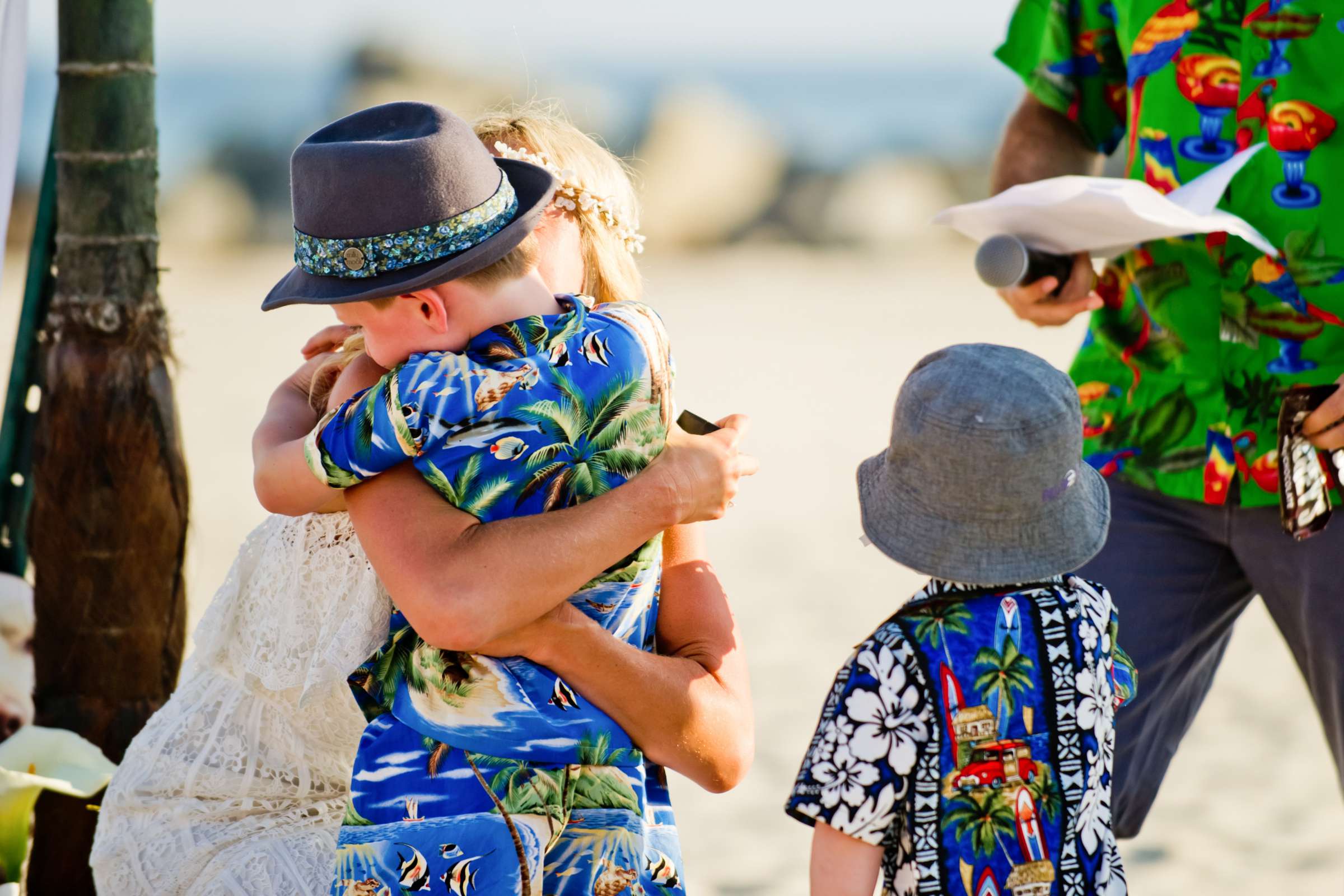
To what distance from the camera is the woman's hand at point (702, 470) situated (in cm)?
177

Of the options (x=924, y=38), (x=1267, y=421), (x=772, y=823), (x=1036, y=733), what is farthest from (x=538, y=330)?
(x=924, y=38)

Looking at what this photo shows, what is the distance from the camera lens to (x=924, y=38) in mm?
53250

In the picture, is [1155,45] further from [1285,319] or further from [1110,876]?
[1110,876]

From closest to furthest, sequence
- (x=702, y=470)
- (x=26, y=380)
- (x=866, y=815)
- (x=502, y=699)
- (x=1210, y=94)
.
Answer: (x=866, y=815), (x=502, y=699), (x=702, y=470), (x=1210, y=94), (x=26, y=380)

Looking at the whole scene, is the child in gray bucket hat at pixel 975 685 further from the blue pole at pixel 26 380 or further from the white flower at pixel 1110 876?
the blue pole at pixel 26 380

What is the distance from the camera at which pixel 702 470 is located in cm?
181

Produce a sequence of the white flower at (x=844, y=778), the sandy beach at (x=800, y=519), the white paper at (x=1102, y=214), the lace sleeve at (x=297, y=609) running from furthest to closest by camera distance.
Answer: the sandy beach at (x=800, y=519), the white paper at (x=1102, y=214), the lace sleeve at (x=297, y=609), the white flower at (x=844, y=778)

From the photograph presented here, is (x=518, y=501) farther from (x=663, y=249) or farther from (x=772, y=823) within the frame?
(x=663, y=249)

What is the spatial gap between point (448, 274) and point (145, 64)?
1.42 metres

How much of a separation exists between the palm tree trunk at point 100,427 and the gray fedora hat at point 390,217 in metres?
1.12

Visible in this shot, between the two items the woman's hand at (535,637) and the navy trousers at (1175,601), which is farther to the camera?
the navy trousers at (1175,601)

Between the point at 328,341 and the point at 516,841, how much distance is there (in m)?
0.89

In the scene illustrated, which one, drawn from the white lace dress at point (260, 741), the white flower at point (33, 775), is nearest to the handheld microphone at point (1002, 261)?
the white lace dress at point (260, 741)

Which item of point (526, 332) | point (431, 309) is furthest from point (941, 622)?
point (431, 309)
